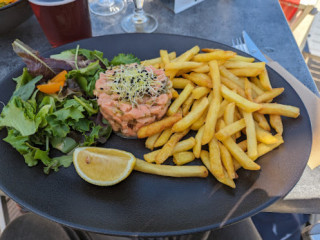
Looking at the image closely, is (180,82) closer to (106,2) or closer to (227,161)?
(227,161)

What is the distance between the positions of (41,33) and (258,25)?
7.55ft

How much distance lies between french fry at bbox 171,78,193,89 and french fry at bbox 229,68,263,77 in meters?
0.35

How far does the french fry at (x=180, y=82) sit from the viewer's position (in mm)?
2230

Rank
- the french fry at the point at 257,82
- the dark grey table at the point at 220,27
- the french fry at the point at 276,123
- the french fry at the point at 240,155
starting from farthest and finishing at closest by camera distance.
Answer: the dark grey table at the point at 220,27
the french fry at the point at 257,82
the french fry at the point at 276,123
the french fry at the point at 240,155

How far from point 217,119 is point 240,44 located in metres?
1.09

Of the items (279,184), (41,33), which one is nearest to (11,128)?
(41,33)

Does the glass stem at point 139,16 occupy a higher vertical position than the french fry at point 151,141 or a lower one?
higher

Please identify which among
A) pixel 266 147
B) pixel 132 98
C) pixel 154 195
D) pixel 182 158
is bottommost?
pixel 154 195

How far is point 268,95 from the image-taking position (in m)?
2.05

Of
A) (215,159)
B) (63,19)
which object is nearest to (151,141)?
(215,159)

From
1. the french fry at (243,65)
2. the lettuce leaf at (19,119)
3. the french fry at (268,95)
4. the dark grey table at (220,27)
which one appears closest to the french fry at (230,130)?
the french fry at (268,95)

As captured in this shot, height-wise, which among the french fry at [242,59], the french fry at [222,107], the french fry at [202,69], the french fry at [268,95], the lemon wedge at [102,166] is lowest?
the lemon wedge at [102,166]

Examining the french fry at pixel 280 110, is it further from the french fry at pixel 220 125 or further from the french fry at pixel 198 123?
the french fry at pixel 198 123

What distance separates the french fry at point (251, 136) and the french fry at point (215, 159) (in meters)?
0.20
